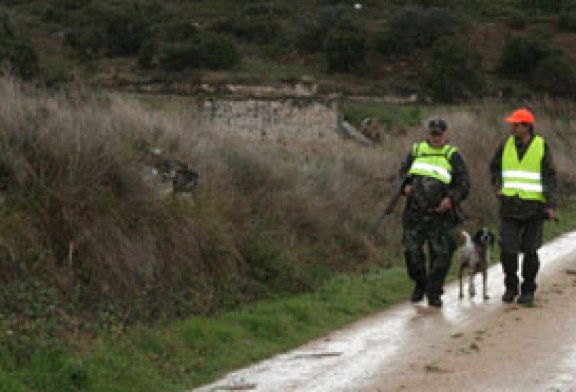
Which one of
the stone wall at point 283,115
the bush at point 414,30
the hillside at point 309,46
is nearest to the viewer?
the stone wall at point 283,115

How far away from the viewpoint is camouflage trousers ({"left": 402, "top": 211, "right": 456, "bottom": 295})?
12.4 meters

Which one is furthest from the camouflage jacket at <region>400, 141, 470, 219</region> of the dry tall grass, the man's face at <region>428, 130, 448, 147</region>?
the dry tall grass

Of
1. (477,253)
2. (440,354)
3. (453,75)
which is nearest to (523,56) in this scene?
(453,75)

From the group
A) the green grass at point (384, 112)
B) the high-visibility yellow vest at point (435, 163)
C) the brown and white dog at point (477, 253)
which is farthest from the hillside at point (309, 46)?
the high-visibility yellow vest at point (435, 163)

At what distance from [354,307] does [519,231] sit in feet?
7.73

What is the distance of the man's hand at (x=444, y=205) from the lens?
1212cm

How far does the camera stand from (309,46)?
74.8 meters

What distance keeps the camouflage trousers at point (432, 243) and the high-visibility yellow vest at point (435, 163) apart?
21.3 inches

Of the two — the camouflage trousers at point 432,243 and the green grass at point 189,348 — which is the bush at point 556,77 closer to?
the camouflage trousers at point 432,243

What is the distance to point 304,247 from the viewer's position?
1452cm

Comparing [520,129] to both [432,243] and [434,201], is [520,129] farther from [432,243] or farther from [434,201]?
[432,243]

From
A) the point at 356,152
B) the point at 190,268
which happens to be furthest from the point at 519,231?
the point at 356,152

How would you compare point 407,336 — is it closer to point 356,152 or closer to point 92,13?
point 356,152

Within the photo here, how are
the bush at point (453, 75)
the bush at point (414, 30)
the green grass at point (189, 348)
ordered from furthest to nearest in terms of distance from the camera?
the bush at point (414, 30) < the bush at point (453, 75) < the green grass at point (189, 348)
